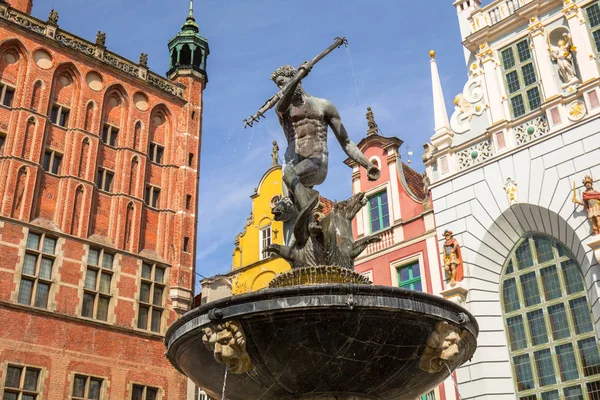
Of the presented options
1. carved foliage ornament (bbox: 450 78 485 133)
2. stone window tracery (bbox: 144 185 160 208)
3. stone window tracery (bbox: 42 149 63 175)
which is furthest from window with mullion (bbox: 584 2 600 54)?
stone window tracery (bbox: 42 149 63 175)

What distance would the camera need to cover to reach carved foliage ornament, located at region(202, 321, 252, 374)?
6121 mm

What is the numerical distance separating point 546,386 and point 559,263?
3.32m

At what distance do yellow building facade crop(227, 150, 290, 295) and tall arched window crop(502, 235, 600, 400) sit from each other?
1047 centimetres

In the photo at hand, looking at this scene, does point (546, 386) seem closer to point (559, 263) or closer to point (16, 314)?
point (559, 263)

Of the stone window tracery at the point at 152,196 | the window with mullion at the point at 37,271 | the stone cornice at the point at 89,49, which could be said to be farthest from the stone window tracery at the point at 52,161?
the stone cornice at the point at 89,49

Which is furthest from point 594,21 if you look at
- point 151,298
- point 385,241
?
point 151,298

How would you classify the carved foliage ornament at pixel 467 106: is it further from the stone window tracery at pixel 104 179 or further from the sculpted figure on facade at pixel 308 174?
the stone window tracery at pixel 104 179

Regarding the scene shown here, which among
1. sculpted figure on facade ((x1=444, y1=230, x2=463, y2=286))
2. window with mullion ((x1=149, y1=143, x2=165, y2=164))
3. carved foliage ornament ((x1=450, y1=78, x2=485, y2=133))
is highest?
window with mullion ((x1=149, y1=143, x2=165, y2=164))

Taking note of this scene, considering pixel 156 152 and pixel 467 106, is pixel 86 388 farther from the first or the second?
pixel 467 106

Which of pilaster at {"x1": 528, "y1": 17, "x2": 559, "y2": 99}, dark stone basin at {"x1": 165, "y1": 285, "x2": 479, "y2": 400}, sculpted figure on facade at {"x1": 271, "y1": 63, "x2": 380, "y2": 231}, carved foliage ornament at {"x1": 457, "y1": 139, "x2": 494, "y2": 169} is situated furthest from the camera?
carved foliage ornament at {"x1": 457, "y1": 139, "x2": 494, "y2": 169}

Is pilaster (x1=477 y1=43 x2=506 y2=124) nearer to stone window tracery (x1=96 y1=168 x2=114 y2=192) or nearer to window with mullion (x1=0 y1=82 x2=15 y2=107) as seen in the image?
stone window tracery (x1=96 y1=168 x2=114 y2=192)

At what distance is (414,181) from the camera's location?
2408 cm

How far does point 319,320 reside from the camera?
6109 mm

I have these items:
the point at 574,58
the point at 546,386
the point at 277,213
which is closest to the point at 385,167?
the point at 574,58
